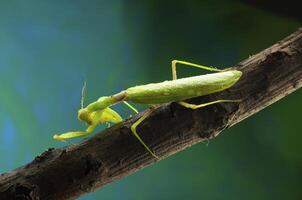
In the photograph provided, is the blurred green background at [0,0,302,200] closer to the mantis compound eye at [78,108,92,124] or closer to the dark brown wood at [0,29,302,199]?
the mantis compound eye at [78,108,92,124]

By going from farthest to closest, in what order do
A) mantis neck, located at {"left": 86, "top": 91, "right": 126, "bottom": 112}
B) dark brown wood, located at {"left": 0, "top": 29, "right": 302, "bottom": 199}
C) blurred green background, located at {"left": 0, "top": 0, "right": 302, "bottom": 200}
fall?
blurred green background, located at {"left": 0, "top": 0, "right": 302, "bottom": 200} < mantis neck, located at {"left": 86, "top": 91, "right": 126, "bottom": 112} < dark brown wood, located at {"left": 0, "top": 29, "right": 302, "bottom": 199}

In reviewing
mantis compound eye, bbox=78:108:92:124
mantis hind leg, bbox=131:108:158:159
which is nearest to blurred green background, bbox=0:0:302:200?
mantis compound eye, bbox=78:108:92:124

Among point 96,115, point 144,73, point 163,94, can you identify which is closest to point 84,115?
point 96,115

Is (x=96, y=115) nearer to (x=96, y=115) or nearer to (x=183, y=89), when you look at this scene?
(x=96, y=115)

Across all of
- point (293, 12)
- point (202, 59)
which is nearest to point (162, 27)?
point (202, 59)

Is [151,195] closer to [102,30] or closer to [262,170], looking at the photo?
[262,170]

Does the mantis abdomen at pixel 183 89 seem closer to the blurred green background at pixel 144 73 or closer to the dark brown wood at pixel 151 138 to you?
the dark brown wood at pixel 151 138
